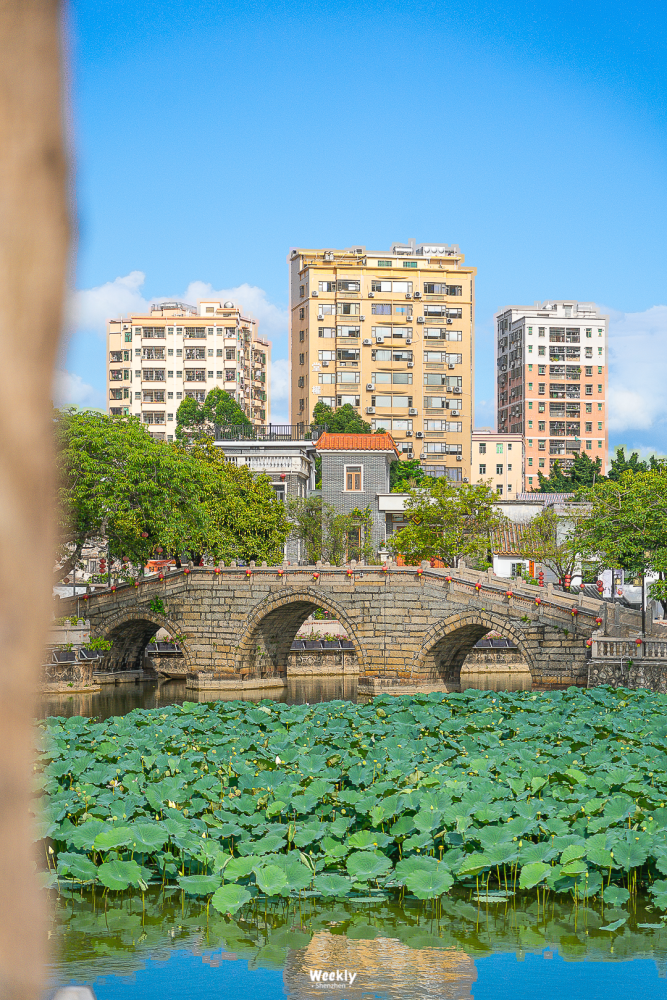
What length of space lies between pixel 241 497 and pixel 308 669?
767 cm

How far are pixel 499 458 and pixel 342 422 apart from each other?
78.4 feet

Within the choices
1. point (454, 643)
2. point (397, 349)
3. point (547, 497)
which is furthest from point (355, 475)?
point (397, 349)

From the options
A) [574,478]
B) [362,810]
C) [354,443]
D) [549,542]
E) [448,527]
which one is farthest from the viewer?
[574,478]

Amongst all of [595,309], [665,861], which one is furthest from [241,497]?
[595,309]

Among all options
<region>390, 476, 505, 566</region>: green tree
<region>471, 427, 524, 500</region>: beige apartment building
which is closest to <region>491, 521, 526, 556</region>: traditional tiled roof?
<region>390, 476, 505, 566</region>: green tree

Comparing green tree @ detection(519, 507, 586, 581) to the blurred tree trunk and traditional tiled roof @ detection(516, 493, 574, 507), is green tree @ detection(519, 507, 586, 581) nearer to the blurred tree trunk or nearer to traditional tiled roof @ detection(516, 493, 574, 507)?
traditional tiled roof @ detection(516, 493, 574, 507)

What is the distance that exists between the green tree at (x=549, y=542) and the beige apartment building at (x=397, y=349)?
1980 cm

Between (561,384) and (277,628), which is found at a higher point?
(561,384)

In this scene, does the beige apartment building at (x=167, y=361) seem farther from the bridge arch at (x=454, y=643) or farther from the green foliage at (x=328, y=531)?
the bridge arch at (x=454, y=643)

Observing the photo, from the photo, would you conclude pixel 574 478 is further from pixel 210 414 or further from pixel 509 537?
pixel 210 414

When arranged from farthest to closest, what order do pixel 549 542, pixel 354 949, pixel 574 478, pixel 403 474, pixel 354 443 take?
pixel 574 478 → pixel 403 474 → pixel 354 443 → pixel 549 542 → pixel 354 949

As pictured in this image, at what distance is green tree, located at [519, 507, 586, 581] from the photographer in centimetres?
4250

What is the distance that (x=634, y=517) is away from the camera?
28.9 metres

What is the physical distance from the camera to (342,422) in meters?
60.0
